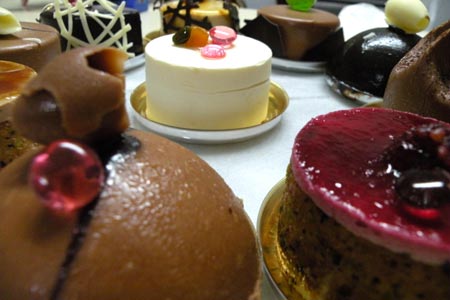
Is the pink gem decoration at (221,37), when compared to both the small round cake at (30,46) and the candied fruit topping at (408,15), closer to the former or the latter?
the small round cake at (30,46)

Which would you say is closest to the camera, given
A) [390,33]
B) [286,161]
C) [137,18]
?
[286,161]

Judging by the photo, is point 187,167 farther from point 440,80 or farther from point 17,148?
point 440,80

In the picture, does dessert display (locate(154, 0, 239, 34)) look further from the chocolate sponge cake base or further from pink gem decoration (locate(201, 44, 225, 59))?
the chocolate sponge cake base

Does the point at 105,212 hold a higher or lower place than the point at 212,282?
higher

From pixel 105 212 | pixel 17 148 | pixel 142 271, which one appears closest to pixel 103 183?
pixel 105 212

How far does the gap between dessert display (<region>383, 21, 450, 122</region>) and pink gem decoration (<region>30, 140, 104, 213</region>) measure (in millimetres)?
1094

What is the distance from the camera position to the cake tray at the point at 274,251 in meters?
0.96

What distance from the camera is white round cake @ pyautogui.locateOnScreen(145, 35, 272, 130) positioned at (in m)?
1.53

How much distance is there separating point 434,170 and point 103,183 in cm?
59

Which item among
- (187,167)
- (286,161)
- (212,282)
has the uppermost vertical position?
(187,167)

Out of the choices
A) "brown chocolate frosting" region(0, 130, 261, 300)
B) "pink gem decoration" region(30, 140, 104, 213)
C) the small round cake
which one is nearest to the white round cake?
the small round cake

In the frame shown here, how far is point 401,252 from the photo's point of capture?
0.79 meters

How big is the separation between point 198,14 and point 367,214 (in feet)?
5.83

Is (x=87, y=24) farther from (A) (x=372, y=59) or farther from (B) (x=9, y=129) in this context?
(A) (x=372, y=59)
